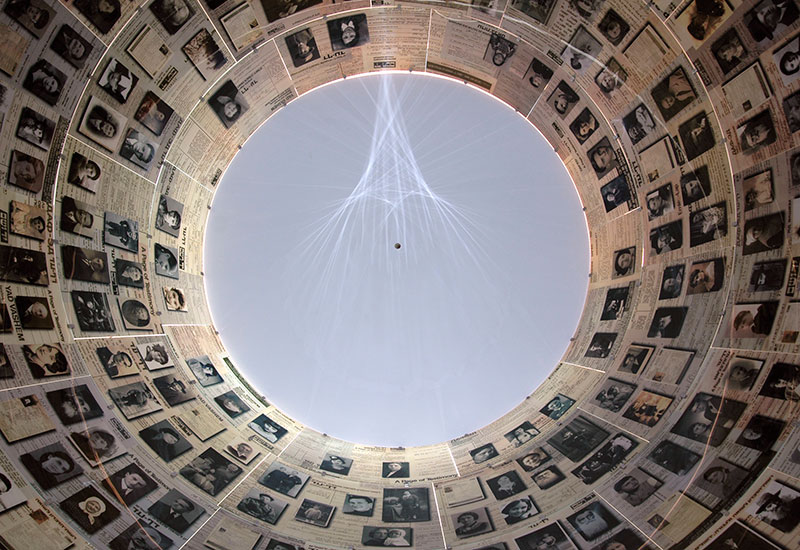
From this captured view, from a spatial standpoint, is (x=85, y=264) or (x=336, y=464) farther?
(x=336, y=464)

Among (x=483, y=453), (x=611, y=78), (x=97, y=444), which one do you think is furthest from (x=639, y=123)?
(x=97, y=444)

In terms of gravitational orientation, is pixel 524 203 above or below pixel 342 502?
above

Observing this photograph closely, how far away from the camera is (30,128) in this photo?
8.90m

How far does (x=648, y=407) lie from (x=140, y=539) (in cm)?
1056

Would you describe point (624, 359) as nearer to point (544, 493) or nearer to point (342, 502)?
point (544, 493)

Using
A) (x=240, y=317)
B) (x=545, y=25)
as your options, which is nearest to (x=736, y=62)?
(x=545, y=25)

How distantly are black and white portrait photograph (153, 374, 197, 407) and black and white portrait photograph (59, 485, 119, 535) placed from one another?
7.55ft

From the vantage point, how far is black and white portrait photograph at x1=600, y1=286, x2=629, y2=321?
12.2m

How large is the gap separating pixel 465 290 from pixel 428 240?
5.42 ft

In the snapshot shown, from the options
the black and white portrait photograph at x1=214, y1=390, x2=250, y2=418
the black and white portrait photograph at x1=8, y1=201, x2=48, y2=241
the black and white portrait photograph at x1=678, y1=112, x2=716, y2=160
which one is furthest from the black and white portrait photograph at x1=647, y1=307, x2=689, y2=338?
the black and white portrait photograph at x1=8, y1=201, x2=48, y2=241

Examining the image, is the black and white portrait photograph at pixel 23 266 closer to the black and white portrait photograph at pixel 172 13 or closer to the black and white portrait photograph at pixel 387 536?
the black and white portrait photograph at pixel 172 13

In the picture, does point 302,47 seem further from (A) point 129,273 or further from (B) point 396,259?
(A) point 129,273

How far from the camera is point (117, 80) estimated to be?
9.86 meters

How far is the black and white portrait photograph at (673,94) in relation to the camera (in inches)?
386
